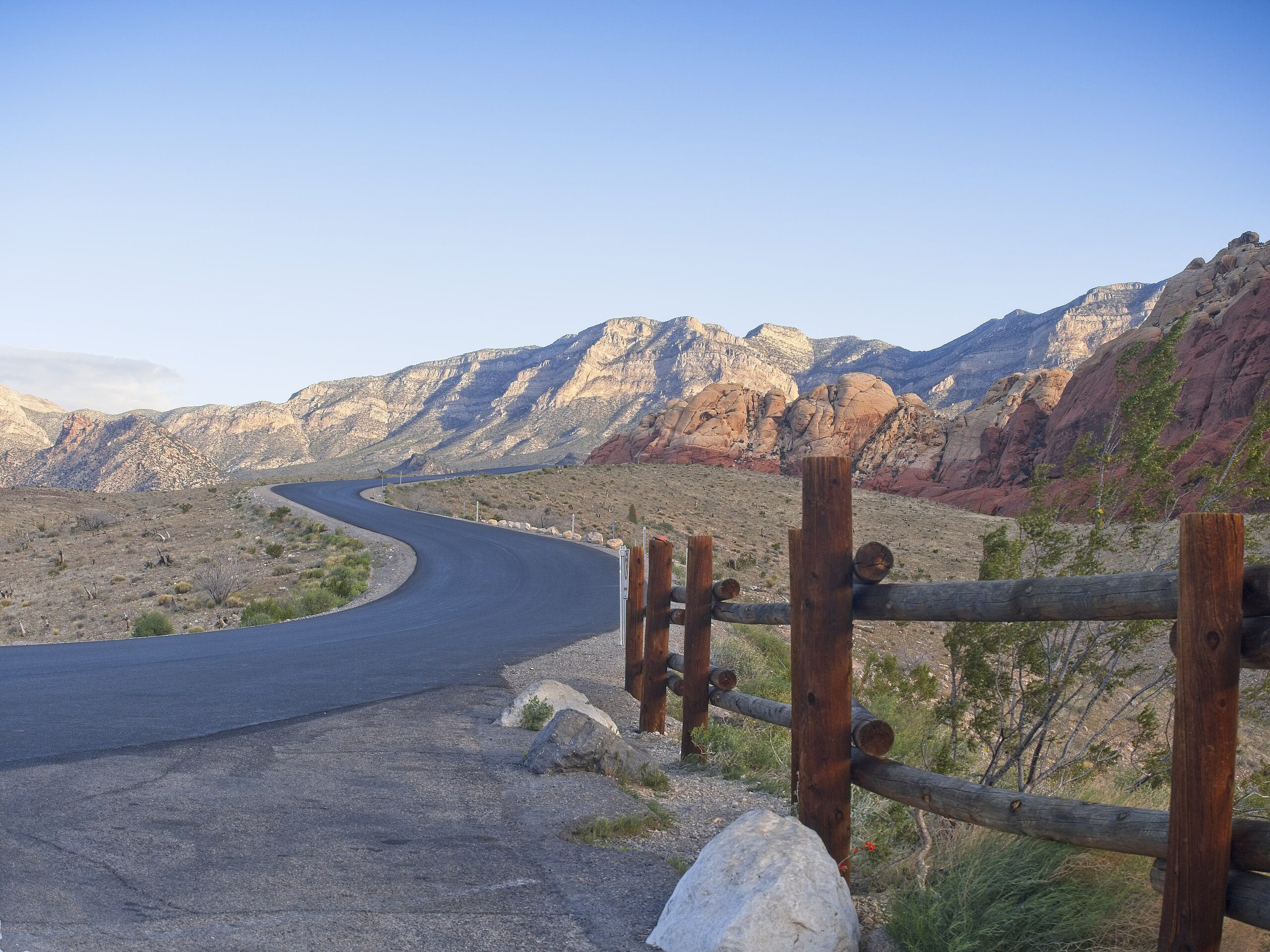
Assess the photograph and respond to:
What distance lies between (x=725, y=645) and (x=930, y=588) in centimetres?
900

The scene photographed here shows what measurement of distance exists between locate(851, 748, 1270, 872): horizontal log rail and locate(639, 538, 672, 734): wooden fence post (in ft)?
14.4

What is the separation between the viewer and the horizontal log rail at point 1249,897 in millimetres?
3182

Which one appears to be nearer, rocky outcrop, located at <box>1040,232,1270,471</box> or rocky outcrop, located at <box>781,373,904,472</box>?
rocky outcrop, located at <box>1040,232,1270,471</box>

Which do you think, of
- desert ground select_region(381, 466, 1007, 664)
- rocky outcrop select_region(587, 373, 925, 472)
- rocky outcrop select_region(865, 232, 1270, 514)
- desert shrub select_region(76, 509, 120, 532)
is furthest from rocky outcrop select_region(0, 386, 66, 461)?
rocky outcrop select_region(865, 232, 1270, 514)

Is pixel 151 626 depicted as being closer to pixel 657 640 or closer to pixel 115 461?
pixel 657 640

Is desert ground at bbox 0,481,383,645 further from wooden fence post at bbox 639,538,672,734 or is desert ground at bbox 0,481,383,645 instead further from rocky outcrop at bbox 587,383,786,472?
rocky outcrop at bbox 587,383,786,472

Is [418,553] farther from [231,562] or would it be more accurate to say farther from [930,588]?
[930,588]

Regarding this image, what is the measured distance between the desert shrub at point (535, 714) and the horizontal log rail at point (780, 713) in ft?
3.95

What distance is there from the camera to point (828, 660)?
4.98m

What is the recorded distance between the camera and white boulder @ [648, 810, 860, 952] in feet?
12.7

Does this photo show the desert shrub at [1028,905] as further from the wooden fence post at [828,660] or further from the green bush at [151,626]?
the green bush at [151,626]

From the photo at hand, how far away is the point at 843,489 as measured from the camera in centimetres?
505

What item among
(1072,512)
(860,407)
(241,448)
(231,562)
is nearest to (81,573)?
(231,562)

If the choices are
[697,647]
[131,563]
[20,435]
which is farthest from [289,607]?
[20,435]
